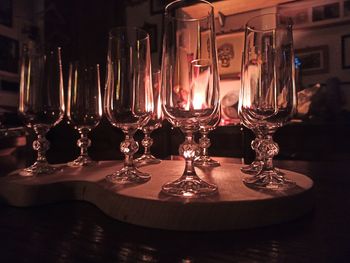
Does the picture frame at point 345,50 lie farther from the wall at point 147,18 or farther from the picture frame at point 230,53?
the wall at point 147,18

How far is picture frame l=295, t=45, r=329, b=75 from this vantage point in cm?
212

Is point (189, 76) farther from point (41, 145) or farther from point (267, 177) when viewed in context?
point (41, 145)

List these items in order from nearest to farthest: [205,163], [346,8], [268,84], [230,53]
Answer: [268,84] < [205,163] < [346,8] < [230,53]

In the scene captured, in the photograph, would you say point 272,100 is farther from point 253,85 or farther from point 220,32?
point 220,32

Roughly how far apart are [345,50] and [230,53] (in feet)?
2.52

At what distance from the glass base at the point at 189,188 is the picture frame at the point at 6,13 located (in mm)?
3315

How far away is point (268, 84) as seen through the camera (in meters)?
0.60

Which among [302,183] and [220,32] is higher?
[220,32]

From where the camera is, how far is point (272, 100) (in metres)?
0.59

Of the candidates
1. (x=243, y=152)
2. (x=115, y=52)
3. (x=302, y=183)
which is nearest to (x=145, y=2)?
(x=243, y=152)

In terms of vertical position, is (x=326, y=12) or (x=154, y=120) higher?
(x=326, y=12)

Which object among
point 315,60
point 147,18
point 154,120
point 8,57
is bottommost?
point 154,120

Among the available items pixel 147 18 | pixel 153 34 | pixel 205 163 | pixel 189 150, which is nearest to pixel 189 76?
pixel 189 150

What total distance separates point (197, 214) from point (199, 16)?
1.01ft
